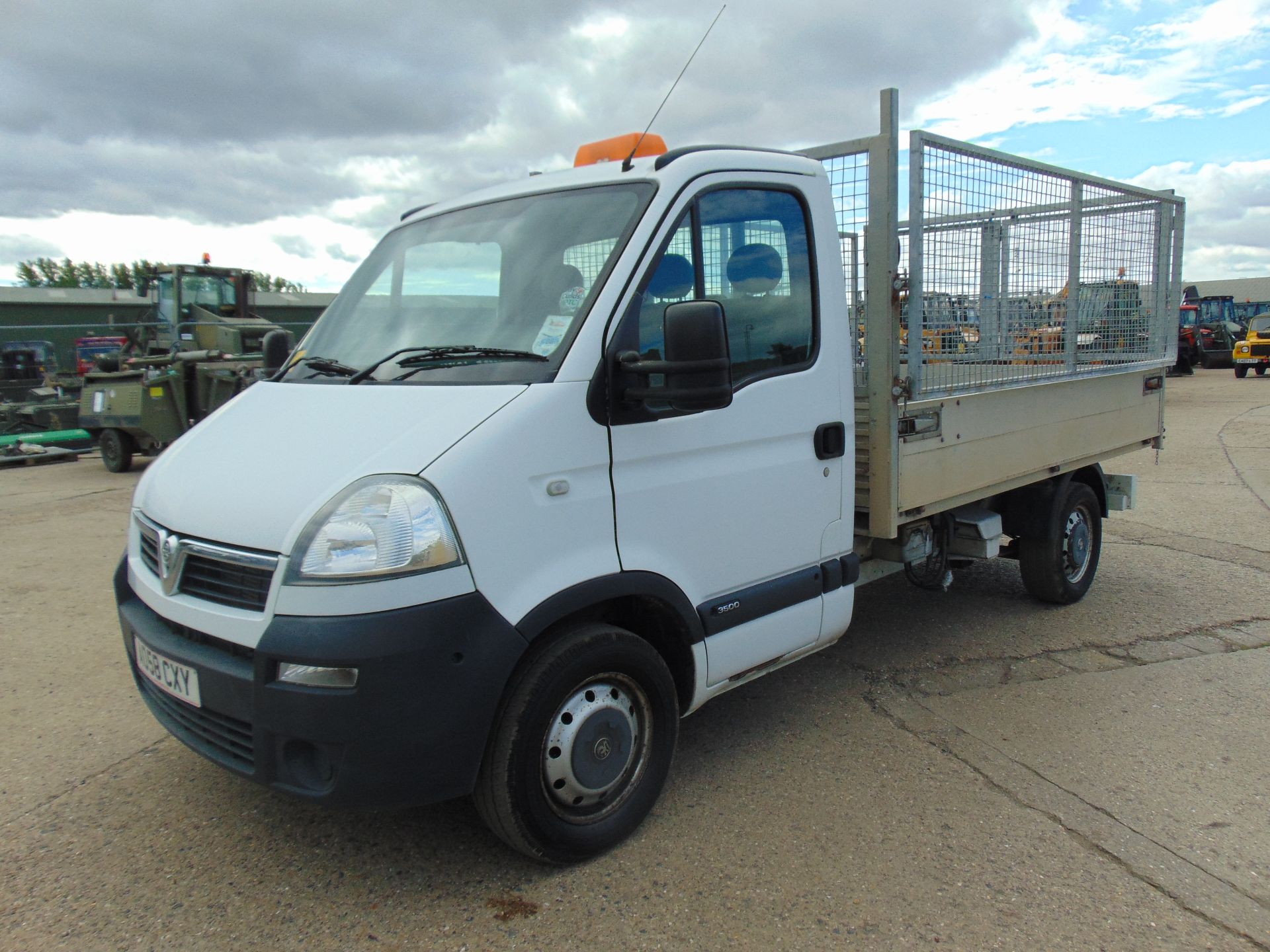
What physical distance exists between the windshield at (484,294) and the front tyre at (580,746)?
87 cm

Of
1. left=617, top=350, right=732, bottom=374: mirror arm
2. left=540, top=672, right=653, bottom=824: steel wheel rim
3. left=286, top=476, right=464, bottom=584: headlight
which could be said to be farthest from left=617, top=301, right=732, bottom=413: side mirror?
left=540, top=672, right=653, bottom=824: steel wheel rim

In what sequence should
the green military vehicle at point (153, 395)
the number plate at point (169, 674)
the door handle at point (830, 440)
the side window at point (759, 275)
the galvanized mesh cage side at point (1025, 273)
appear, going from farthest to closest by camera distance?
1. the green military vehicle at point (153, 395)
2. the galvanized mesh cage side at point (1025, 273)
3. the door handle at point (830, 440)
4. the side window at point (759, 275)
5. the number plate at point (169, 674)

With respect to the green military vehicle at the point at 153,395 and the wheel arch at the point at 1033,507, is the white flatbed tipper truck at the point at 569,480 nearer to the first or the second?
the wheel arch at the point at 1033,507

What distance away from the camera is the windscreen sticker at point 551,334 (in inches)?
109

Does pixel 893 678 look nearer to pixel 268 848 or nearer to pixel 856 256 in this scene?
pixel 856 256

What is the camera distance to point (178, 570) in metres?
2.67

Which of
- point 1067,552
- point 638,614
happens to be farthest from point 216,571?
point 1067,552

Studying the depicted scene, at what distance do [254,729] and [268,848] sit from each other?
0.81 metres

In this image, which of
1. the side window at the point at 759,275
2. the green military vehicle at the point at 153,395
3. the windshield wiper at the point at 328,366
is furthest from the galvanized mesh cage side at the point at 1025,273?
the green military vehicle at the point at 153,395

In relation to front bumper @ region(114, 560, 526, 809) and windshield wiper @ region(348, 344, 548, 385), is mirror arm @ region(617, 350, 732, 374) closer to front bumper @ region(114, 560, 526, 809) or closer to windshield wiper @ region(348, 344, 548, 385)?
windshield wiper @ region(348, 344, 548, 385)

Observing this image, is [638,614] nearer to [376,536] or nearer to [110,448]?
[376,536]

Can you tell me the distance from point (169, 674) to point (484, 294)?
1.55 m

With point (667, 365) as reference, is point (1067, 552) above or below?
below

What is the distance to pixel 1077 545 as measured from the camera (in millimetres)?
5555
